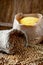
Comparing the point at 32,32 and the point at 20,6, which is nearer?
the point at 32,32

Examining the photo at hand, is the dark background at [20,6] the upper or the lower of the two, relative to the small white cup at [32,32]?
upper

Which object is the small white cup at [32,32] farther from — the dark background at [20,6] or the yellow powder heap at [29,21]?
the dark background at [20,6]

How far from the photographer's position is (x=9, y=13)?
138cm

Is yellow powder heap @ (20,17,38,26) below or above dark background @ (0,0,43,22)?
below

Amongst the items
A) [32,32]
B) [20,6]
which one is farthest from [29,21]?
[20,6]

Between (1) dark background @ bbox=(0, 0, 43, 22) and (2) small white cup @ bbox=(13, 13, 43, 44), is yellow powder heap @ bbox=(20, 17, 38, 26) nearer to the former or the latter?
(2) small white cup @ bbox=(13, 13, 43, 44)

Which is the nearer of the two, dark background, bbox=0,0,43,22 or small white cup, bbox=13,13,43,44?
small white cup, bbox=13,13,43,44

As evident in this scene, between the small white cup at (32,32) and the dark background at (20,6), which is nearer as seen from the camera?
the small white cup at (32,32)

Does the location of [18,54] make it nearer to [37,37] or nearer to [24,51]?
[24,51]

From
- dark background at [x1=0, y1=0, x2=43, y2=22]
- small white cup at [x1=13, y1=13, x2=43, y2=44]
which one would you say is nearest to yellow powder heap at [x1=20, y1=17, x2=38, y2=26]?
small white cup at [x1=13, y1=13, x2=43, y2=44]

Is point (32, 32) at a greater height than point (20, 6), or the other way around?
point (20, 6)

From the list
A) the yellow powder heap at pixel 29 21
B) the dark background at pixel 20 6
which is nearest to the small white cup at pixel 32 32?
the yellow powder heap at pixel 29 21

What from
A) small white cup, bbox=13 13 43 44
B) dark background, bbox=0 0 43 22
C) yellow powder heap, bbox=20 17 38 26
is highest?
dark background, bbox=0 0 43 22

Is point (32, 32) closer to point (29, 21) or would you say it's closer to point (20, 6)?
point (29, 21)
